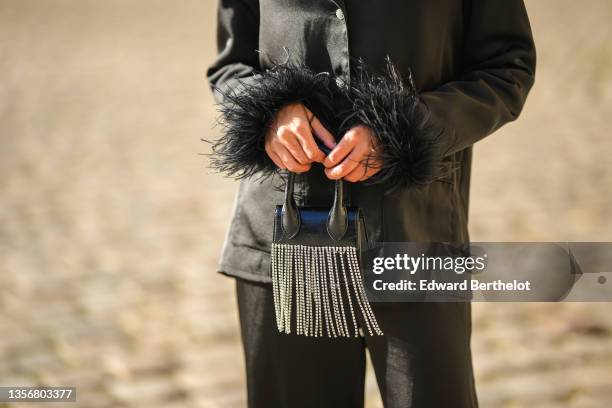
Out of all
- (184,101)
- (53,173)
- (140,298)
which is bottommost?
(140,298)

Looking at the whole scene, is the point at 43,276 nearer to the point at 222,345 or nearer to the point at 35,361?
the point at 35,361

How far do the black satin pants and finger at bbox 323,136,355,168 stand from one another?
0.36 meters

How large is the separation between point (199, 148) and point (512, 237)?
360cm

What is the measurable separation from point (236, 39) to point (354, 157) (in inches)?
22.2

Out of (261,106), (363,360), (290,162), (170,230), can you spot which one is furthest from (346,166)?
(170,230)

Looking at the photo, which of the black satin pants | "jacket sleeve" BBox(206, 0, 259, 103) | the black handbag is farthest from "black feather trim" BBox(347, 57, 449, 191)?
"jacket sleeve" BBox(206, 0, 259, 103)

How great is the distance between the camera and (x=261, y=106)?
65.0 inches

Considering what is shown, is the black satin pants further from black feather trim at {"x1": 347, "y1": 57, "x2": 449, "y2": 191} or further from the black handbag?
black feather trim at {"x1": 347, "y1": 57, "x2": 449, "y2": 191}

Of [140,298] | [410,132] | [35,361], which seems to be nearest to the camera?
[410,132]

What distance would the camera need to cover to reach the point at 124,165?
21.6 ft

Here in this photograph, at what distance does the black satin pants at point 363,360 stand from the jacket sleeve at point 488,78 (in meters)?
0.40

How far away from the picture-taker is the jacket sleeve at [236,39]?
191 cm

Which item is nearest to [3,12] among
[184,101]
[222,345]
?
[184,101]

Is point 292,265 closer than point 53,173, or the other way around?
point 292,265
